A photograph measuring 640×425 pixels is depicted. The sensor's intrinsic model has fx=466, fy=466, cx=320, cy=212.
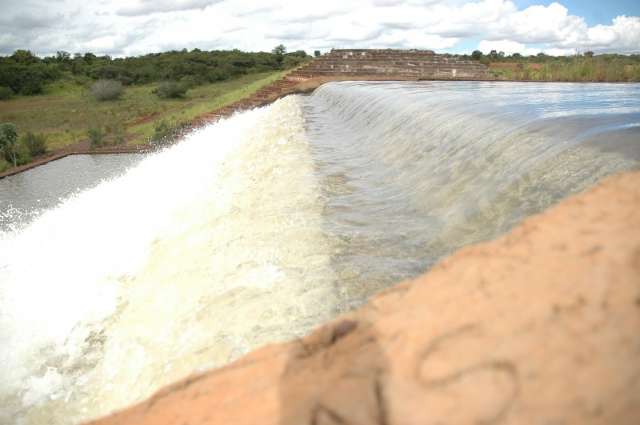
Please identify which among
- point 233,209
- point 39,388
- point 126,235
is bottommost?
point 39,388

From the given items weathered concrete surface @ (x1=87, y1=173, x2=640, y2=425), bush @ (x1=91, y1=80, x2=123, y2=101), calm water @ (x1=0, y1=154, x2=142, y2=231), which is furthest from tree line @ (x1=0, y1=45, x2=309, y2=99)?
weathered concrete surface @ (x1=87, y1=173, x2=640, y2=425)

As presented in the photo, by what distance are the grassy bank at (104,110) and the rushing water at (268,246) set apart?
14659 mm

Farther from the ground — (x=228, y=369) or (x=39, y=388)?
(x=228, y=369)

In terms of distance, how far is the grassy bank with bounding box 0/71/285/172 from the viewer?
2089cm

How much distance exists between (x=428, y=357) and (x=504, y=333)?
198mm

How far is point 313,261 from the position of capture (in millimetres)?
2877

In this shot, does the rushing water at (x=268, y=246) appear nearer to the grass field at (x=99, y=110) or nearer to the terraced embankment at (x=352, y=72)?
the terraced embankment at (x=352, y=72)

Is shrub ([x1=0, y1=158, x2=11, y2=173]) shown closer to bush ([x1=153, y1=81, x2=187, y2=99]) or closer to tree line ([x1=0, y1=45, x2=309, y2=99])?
bush ([x1=153, y1=81, x2=187, y2=99])

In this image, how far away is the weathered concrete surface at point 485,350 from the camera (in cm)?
103

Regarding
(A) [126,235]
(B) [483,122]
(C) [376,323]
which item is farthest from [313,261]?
(A) [126,235]

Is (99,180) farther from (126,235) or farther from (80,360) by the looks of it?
(80,360)

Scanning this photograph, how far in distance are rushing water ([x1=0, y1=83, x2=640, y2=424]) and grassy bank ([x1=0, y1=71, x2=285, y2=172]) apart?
1466cm

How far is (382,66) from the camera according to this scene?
18.8 m

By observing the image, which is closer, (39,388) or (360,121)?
(39,388)
